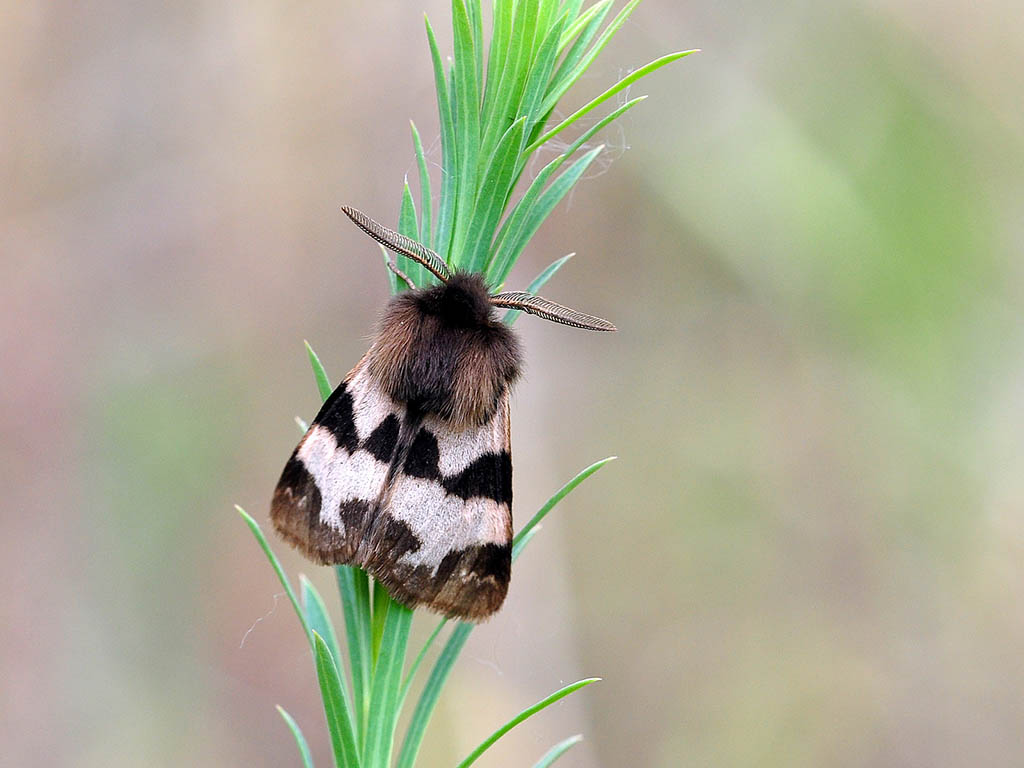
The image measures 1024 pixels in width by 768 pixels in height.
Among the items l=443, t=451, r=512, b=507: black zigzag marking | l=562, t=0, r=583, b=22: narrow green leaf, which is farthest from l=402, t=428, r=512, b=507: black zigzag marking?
l=562, t=0, r=583, b=22: narrow green leaf

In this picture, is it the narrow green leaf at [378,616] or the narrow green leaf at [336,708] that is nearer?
→ the narrow green leaf at [336,708]

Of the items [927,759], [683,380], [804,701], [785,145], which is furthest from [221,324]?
[927,759]

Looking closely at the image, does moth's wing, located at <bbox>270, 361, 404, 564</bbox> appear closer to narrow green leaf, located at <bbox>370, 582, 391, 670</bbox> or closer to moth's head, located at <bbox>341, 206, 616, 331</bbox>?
narrow green leaf, located at <bbox>370, 582, 391, 670</bbox>

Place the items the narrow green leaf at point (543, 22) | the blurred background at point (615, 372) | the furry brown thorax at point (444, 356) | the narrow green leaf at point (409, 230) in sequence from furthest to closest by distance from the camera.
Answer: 1. the blurred background at point (615, 372)
2. the furry brown thorax at point (444, 356)
3. the narrow green leaf at point (409, 230)
4. the narrow green leaf at point (543, 22)

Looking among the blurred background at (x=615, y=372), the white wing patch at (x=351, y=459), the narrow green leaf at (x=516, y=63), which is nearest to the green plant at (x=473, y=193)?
the narrow green leaf at (x=516, y=63)

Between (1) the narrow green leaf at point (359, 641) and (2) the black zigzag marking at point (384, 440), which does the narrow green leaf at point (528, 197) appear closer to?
(2) the black zigzag marking at point (384, 440)

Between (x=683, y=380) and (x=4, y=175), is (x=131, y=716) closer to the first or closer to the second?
(x=4, y=175)
